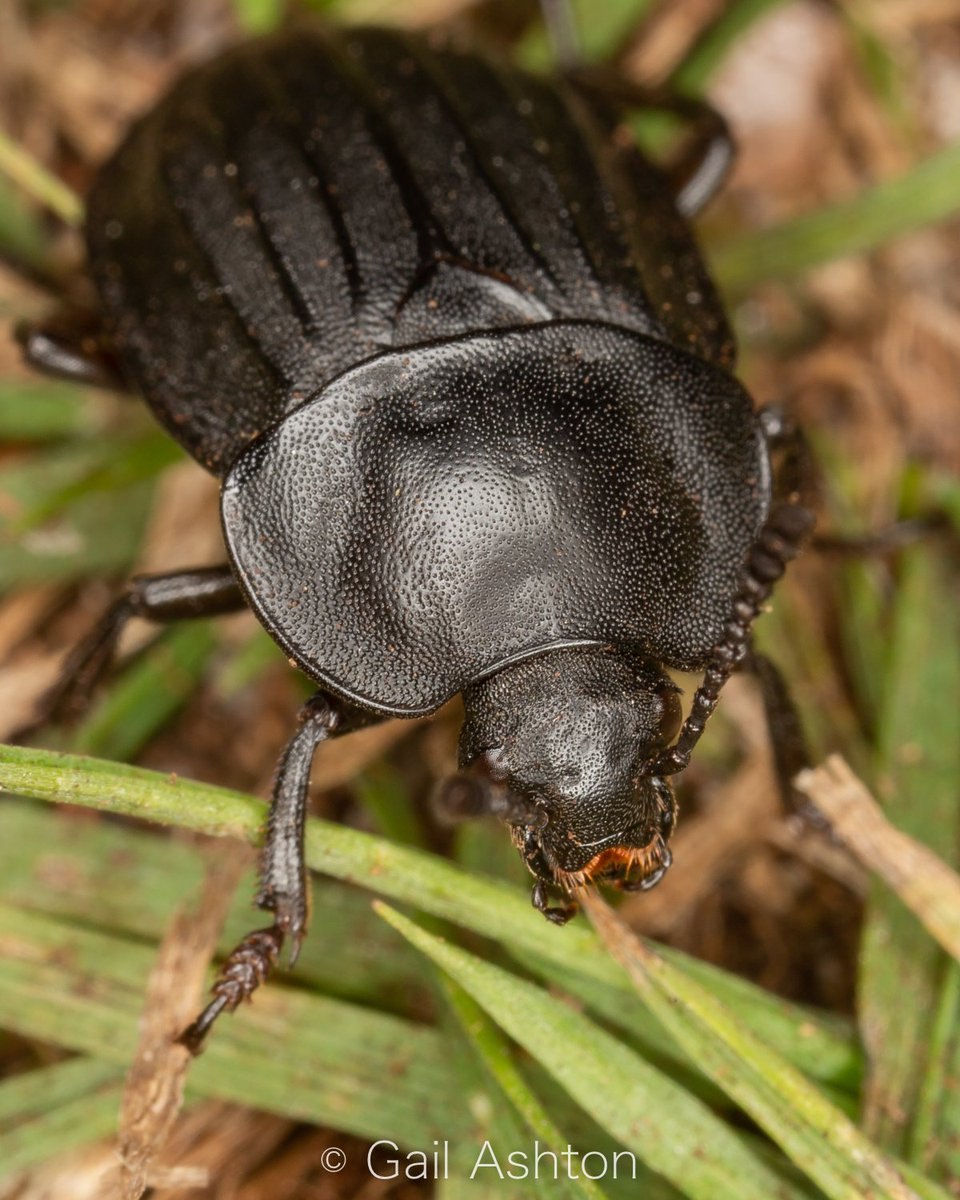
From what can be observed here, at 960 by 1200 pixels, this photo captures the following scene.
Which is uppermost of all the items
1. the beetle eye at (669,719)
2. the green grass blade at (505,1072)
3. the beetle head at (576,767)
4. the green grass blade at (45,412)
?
the beetle eye at (669,719)

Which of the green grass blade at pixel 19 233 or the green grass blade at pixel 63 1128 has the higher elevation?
the green grass blade at pixel 19 233

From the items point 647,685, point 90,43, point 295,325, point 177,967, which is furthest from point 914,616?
point 90,43

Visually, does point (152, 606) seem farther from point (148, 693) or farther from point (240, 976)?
point (240, 976)

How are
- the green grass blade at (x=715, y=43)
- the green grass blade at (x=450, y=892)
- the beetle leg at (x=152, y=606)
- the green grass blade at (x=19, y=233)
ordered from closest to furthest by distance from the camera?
the green grass blade at (x=450, y=892) < the beetle leg at (x=152, y=606) < the green grass blade at (x=19, y=233) < the green grass blade at (x=715, y=43)

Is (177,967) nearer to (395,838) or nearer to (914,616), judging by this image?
(395,838)

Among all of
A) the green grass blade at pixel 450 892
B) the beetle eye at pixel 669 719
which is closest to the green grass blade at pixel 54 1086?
the green grass blade at pixel 450 892

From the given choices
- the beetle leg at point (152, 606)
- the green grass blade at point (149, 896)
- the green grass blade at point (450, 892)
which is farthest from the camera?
the beetle leg at point (152, 606)

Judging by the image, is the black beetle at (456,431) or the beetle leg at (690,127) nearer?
the black beetle at (456,431)

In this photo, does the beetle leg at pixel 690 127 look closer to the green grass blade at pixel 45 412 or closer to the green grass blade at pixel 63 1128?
the green grass blade at pixel 45 412
